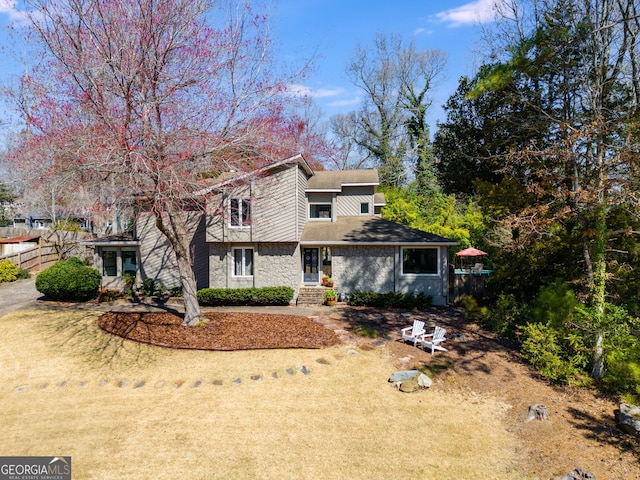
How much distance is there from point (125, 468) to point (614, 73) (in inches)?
653

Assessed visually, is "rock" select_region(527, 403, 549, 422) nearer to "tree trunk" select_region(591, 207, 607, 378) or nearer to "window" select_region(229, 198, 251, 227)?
"tree trunk" select_region(591, 207, 607, 378)

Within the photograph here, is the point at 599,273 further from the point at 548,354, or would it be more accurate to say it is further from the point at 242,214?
the point at 242,214

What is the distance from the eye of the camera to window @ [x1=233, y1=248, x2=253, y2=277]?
1908 cm

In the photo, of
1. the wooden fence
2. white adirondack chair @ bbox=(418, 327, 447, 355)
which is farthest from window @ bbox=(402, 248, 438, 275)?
the wooden fence

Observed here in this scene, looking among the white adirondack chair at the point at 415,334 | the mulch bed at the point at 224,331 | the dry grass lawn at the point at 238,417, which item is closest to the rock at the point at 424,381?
the dry grass lawn at the point at 238,417

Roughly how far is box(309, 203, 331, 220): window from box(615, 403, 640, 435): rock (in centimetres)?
1571

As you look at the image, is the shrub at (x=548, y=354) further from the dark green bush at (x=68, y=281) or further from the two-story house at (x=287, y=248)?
the dark green bush at (x=68, y=281)

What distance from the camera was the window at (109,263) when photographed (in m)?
21.0

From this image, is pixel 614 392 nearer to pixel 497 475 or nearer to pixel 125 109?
pixel 497 475

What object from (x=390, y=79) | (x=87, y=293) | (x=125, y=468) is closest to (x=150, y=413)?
(x=125, y=468)

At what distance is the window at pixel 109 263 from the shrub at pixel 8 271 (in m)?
6.91

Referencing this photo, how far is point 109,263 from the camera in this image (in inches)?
829

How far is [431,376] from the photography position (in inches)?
397

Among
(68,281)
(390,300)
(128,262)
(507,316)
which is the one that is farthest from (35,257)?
(507,316)
